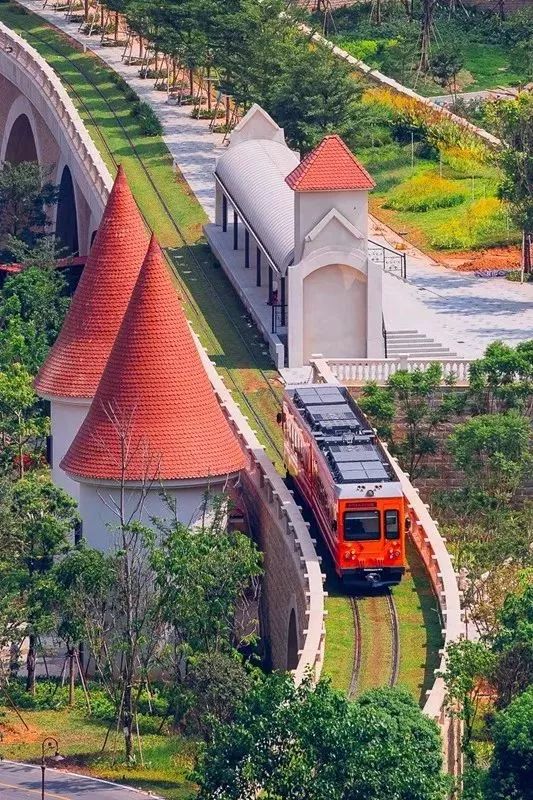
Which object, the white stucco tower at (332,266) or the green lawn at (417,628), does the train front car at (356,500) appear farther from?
the white stucco tower at (332,266)

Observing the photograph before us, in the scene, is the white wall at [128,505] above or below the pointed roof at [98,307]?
below

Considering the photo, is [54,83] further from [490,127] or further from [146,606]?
[146,606]

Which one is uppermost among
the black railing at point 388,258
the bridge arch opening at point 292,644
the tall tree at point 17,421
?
the black railing at point 388,258

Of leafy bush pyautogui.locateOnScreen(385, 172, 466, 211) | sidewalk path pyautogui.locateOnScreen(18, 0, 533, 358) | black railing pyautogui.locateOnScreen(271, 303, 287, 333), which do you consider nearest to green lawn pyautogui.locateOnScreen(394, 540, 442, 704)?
sidewalk path pyautogui.locateOnScreen(18, 0, 533, 358)

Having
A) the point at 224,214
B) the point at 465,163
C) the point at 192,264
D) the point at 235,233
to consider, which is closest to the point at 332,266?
the point at 235,233

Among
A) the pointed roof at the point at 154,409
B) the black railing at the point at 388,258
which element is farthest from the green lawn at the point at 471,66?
the pointed roof at the point at 154,409

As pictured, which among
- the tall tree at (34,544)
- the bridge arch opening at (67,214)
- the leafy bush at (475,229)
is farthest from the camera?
the bridge arch opening at (67,214)

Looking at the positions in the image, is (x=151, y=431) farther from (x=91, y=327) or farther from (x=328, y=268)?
(x=328, y=268)

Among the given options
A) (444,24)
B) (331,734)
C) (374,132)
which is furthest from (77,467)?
(444,24)
